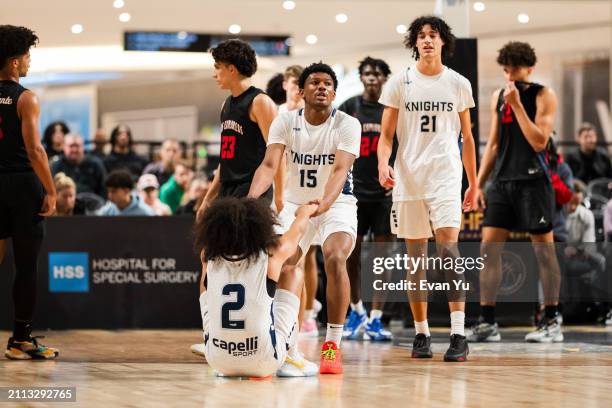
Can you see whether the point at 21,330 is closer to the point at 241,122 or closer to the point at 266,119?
the point at 241,122

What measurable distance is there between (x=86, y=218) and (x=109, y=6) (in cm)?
873

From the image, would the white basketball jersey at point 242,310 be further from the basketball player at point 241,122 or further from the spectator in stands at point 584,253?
the spectator in stands at point 584,253

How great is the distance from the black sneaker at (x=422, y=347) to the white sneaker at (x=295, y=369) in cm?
113

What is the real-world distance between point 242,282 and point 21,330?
2.03 metres

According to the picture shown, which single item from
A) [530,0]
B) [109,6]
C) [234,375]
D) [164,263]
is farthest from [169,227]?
[530,0]

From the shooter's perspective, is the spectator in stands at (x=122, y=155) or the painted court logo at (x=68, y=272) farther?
the spectator in stands at (x=122, y=155)

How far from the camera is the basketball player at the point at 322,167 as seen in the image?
5656mm

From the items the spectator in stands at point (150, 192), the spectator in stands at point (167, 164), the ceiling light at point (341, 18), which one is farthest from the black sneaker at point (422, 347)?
the ceiling light at point (341, 18)

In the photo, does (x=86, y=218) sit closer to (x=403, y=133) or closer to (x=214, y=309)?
(x=403, y=133)

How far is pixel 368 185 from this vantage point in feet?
27.1

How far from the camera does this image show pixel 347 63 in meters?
22.8

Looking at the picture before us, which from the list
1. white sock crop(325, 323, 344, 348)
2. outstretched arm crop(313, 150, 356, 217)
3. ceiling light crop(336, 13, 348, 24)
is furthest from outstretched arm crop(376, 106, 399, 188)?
ceiling light crop(336, 13, 348, 24)

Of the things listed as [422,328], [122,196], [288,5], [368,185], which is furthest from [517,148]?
[288,5]

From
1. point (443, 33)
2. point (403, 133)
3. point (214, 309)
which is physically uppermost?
point (443, 33)
